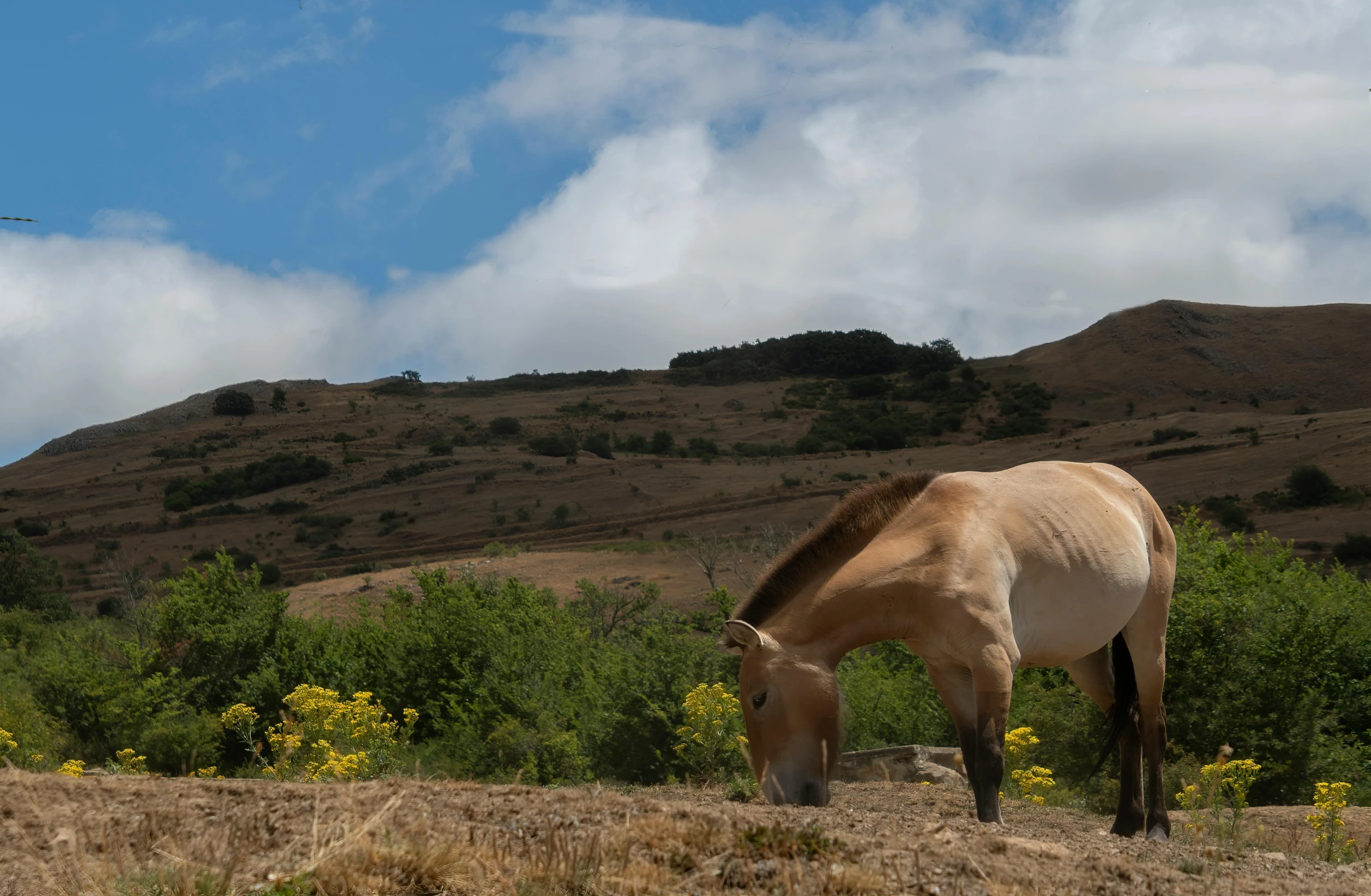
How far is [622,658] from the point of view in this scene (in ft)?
44.0

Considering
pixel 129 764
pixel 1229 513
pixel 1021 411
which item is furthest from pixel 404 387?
pixel 129 764

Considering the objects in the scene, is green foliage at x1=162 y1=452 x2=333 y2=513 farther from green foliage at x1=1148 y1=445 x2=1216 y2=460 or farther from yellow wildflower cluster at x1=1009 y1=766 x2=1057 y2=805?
yellow wildflower cluster at x1=1009 y1=766 x2=1057 y2=805

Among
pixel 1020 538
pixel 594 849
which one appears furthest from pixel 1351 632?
pixel 594 849

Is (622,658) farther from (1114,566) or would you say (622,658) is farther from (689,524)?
(689,524)

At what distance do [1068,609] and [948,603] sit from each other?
3.02 ft

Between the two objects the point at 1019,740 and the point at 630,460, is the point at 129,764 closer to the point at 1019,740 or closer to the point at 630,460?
the point at 1019,740

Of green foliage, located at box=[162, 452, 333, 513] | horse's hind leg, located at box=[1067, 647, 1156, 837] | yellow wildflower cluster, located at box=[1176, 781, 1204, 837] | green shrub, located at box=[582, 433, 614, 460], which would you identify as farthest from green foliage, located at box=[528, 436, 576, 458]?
horse's hind leg, located at box=[1067, 647, 1156, 837]

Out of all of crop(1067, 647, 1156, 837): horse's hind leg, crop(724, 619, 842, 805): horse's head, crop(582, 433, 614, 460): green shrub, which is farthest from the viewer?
crop(582, 433, 614, 460): green shrub

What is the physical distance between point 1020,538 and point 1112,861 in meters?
2.18

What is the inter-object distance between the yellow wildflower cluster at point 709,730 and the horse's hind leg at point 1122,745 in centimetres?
261

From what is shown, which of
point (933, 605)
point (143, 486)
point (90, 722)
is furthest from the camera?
point (143, 486)

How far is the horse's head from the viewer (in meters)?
5.67

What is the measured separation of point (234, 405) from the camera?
83062mm

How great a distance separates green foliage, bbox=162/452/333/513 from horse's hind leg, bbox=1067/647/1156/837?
189ft
